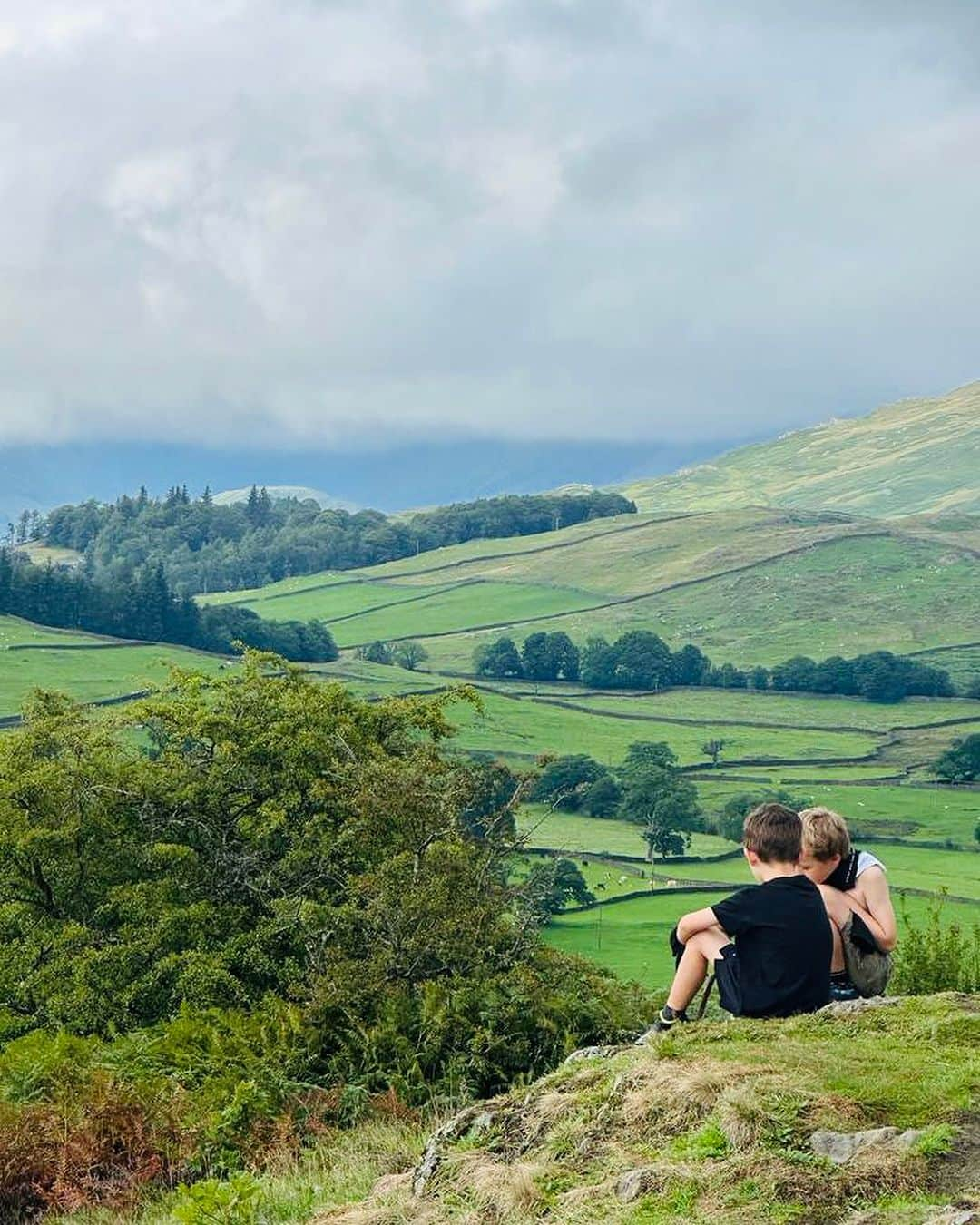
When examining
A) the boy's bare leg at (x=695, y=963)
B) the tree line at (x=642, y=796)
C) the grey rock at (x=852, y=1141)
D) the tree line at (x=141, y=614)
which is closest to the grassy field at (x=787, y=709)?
the tree line at (x=642, y=796)

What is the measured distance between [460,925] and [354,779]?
3678 mm

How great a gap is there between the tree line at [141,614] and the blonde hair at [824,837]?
524 ft

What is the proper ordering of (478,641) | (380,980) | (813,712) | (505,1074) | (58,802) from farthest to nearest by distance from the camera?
(478,641) < (813,712) < (58,802) < (380,980) < (505,1074)

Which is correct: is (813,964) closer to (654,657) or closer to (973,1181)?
(973,1181)

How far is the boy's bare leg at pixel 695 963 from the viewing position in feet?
32.6

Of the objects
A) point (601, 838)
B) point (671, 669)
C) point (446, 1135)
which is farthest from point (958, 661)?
point (446, 1135)

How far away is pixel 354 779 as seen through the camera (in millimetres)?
19219

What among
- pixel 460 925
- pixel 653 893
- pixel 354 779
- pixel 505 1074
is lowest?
pixel 653 893

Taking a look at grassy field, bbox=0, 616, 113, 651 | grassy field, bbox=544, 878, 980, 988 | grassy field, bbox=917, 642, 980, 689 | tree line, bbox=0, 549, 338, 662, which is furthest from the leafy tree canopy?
grassy field, bbox=0, 616, 113, 651

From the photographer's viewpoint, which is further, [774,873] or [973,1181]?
[774,873]

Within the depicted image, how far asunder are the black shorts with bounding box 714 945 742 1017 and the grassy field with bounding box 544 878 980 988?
4271cm

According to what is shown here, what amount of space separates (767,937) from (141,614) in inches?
6660

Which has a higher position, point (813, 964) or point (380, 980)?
point (813, 964)

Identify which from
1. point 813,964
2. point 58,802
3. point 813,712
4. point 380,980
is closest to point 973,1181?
point 813,964
